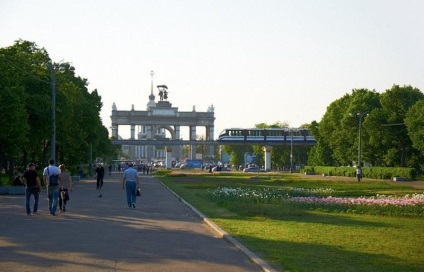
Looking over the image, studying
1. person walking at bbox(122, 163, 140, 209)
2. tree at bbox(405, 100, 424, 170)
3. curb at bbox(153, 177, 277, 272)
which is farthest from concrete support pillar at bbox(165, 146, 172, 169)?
curb at bbox(153, 177, 277, 272)

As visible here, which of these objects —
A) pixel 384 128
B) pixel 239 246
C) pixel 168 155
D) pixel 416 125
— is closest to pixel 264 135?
pixel 168 155

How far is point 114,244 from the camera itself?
15.1m

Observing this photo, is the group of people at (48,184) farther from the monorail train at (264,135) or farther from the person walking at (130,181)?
the monorail train at (264,135)

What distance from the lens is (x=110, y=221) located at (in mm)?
21250

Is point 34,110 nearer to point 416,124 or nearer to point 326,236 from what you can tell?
point 326,236

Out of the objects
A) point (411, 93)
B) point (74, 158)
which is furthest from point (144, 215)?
point (411, 93)

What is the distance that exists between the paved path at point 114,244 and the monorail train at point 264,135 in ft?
345

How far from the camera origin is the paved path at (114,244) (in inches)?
479

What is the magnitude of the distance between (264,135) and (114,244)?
116391 mm

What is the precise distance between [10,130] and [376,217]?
23.5m

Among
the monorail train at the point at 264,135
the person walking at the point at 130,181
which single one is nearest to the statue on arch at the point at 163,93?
the monorail train at the point at 264,135

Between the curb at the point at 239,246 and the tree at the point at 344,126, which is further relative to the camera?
the tree at the point at 344,126

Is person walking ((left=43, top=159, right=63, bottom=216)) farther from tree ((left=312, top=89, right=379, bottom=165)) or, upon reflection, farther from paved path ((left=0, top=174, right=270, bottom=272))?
tree ((left=312, top=89, right=379, bottom=165))

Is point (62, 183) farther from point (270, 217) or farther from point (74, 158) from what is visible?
point (74, 158)
